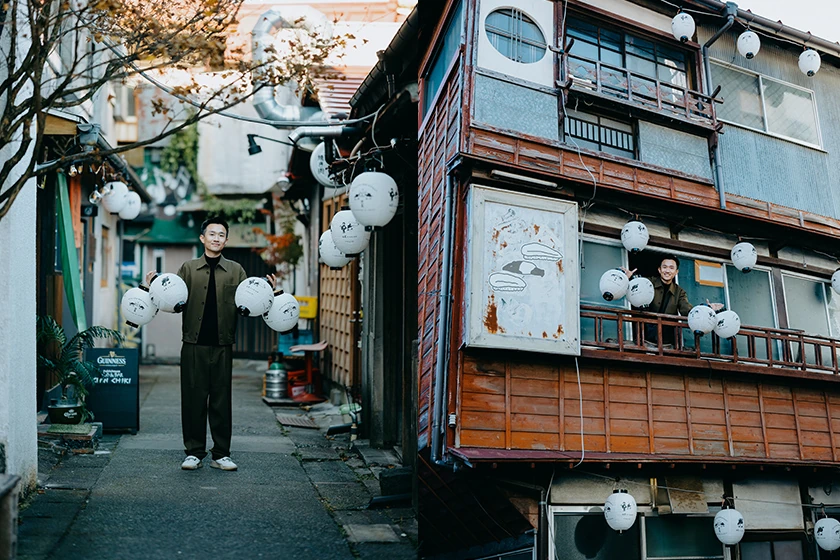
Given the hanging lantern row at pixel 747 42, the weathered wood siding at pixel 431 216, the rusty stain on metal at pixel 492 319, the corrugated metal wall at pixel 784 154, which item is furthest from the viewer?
the corrugated metal wall at pixel 784 154

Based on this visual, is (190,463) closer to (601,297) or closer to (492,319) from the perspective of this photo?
(492,319)

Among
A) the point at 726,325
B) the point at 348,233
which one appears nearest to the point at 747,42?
the point at 726,325

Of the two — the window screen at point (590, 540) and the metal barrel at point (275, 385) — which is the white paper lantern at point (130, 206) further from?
the window screen at point (590, 540)

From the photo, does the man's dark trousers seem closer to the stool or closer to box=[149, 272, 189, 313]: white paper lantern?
box=[149, 272, 189, 313]: white paper lantern

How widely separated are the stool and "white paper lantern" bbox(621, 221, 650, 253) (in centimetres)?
817

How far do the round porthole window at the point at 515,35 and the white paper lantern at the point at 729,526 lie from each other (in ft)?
19.2

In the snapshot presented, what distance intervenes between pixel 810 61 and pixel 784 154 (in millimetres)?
1399

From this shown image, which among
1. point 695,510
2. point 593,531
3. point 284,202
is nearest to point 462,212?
point 593,531

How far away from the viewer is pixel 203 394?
9.52 metres

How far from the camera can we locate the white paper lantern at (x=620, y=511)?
8797 mm

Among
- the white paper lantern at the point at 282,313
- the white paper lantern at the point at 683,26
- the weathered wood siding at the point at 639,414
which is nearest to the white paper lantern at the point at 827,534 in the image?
the weathered wood siding at the point at 639,414

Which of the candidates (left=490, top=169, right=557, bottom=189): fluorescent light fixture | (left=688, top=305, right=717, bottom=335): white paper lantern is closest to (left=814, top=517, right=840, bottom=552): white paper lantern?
(left=688, top=305, right=717, bottom=335): white paper lantern

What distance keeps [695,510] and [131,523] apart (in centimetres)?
653

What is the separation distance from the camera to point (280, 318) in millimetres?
9492
